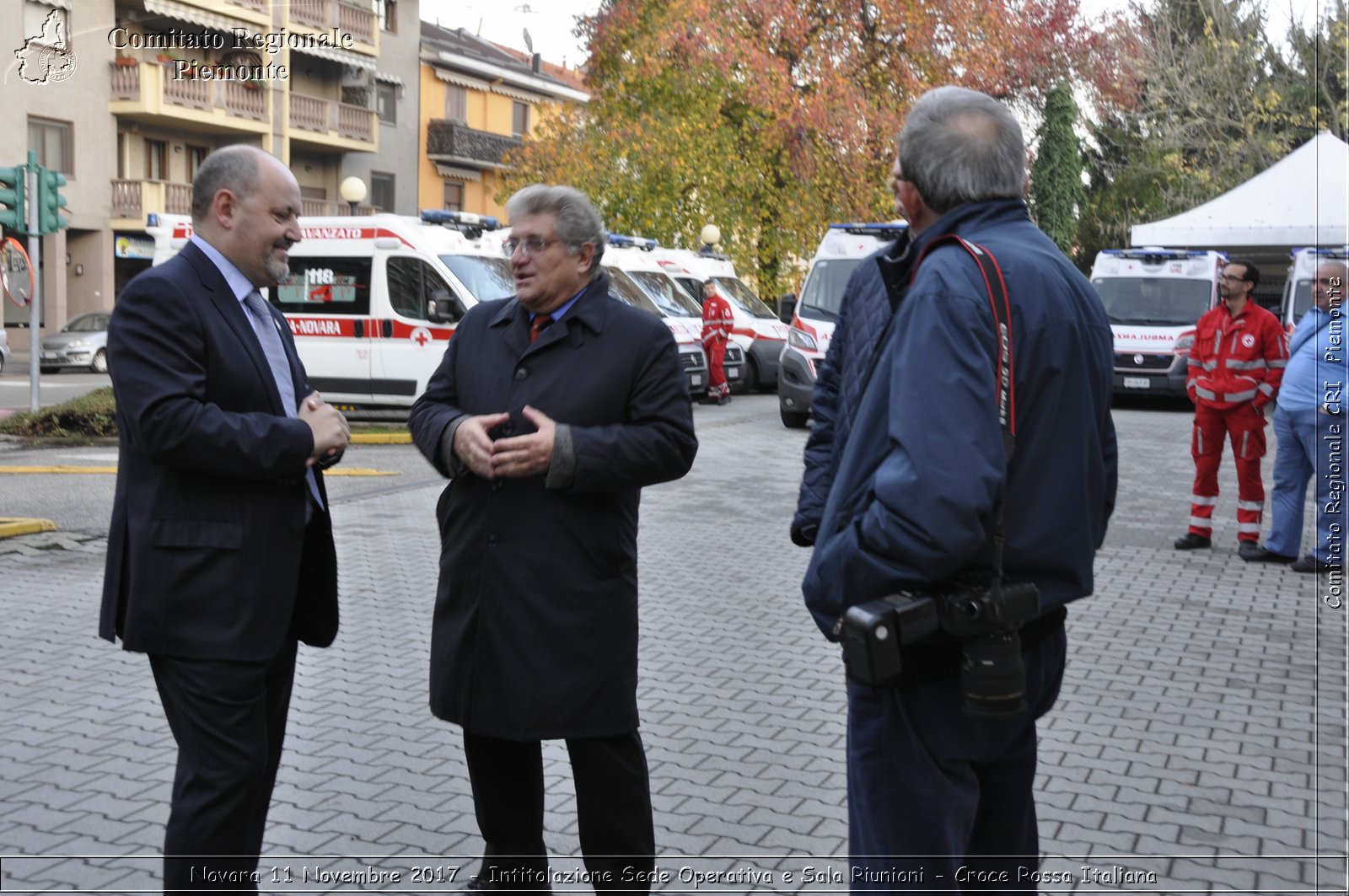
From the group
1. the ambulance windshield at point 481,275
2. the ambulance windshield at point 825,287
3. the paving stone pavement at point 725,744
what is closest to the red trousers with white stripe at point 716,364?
the ambulance windshield at point 825,287

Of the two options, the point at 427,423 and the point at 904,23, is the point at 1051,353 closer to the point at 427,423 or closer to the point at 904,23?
the point at 427,423

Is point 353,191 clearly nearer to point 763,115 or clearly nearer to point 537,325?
point 763,115

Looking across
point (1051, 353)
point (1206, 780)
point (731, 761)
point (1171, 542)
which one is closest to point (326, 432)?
point (1051, 353)

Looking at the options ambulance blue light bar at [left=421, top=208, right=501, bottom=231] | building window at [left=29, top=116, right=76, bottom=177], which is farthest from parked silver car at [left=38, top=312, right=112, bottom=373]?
ambulance blue light bar at [left=421, top=208, right=501, bottom=231]

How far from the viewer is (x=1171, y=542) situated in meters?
9.96

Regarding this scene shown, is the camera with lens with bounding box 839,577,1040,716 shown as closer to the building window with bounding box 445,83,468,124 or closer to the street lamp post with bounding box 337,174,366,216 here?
the street lamp post with bounding box 337,174,366,216

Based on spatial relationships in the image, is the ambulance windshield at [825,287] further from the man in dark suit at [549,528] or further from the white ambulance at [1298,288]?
the man in dark suit at [549,528]

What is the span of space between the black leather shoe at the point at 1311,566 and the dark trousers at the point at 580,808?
262 inches

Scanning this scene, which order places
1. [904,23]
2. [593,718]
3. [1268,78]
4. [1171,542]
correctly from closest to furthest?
[593,718] < [1171,542] < [904,23] < [1268,78]

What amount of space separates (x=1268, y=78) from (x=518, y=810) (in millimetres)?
37511

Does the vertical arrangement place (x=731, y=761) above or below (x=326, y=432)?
below

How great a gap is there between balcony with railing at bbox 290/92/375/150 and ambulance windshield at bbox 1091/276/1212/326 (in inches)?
958

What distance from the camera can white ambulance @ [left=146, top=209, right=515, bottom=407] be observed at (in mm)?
16641

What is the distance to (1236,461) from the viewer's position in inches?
378
